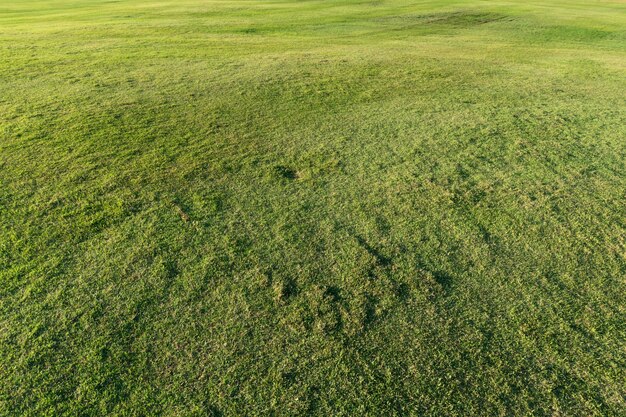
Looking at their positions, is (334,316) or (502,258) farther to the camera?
(502,258)

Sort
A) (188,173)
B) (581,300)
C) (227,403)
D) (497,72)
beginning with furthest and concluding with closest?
(497,72), (188,173), (581,300), (227,403)

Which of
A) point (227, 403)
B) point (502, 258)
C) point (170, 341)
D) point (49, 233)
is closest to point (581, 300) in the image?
point (502, 258)

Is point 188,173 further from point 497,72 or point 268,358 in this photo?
point 497,72

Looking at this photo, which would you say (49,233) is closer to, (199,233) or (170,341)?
(199,233)

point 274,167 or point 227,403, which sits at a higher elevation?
point 274,167

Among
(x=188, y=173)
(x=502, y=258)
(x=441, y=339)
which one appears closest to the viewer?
(x=441, y=339)

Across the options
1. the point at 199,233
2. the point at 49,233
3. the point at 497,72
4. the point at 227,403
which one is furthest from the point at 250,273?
the point at 497,72
